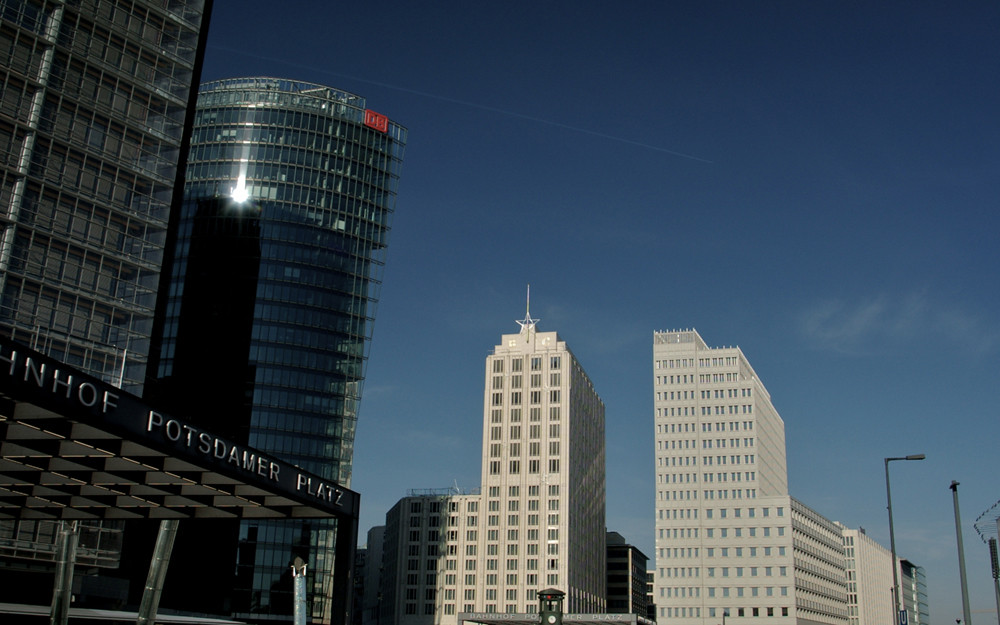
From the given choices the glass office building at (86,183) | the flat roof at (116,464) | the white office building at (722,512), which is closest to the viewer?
the flat roof at (116,464)

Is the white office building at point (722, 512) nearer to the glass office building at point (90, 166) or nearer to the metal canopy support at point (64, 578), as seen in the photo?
the glass office building at point (90, 166)

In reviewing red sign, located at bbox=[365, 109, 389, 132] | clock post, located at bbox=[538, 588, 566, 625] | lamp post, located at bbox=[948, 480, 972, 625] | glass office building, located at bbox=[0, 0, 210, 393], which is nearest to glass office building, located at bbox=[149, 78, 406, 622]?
red sign, located at bbox=[365, 109, 389, 132]

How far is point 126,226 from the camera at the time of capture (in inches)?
3268

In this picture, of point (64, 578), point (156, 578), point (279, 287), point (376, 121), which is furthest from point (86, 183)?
point (376, 121)

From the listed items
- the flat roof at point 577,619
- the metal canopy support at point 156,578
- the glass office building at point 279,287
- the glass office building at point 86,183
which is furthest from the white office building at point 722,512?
the metal canopy support at point 156,578

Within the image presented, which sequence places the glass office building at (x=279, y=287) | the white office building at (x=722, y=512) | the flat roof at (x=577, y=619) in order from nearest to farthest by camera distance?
the flat roof at (x=577, y=619) < the glass office building at (x=279, y=287) < the white office building at (x=722, y=512)

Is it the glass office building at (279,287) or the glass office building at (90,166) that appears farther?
the glass office building at (279,287)

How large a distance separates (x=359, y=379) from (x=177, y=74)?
66.2 metres

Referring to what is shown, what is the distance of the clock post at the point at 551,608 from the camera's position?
160ft

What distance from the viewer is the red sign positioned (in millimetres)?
157500

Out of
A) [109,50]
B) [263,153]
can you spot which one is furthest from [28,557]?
[263,153]

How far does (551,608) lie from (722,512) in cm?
13632

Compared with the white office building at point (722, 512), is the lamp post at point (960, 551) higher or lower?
lower

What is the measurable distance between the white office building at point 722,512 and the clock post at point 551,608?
129m
